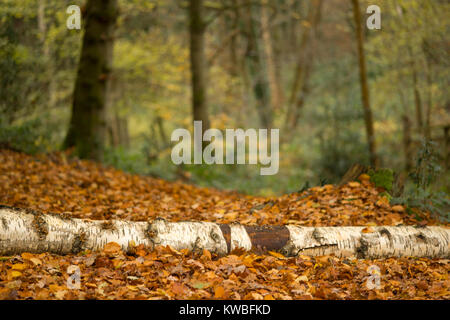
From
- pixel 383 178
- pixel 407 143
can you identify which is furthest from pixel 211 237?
pixel 407 143

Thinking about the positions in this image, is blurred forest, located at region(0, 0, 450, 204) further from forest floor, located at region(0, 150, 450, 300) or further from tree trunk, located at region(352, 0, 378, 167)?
forest floor, located at region(0, 150, 450, 300)

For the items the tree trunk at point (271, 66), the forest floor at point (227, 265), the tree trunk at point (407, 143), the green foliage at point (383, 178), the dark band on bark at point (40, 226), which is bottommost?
the forest floor at point (227, 265)

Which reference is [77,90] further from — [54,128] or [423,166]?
[423,166]

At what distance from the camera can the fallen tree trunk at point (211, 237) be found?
3.52 meters

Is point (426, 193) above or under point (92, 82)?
under

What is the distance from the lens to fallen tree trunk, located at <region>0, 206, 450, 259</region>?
3.52m

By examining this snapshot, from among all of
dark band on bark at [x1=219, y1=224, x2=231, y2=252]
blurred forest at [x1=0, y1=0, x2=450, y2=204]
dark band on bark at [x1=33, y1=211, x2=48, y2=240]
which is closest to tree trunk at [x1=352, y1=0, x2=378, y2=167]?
blurred forest at [x1=0, y1=0, x2=450, y2=204]

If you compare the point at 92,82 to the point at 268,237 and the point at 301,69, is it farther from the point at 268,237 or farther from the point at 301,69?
the point at 301,69

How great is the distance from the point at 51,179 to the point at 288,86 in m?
23.3

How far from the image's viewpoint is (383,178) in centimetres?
577

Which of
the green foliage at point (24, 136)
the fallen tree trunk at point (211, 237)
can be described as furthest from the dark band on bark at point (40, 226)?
the green foliage at point (24, 136)

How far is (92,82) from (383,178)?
6132 millimetres

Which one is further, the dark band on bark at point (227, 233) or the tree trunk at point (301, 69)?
the tree trunk at point (301, 69)

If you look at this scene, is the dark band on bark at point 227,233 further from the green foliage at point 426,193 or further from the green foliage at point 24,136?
the green foliage at point 24,136
